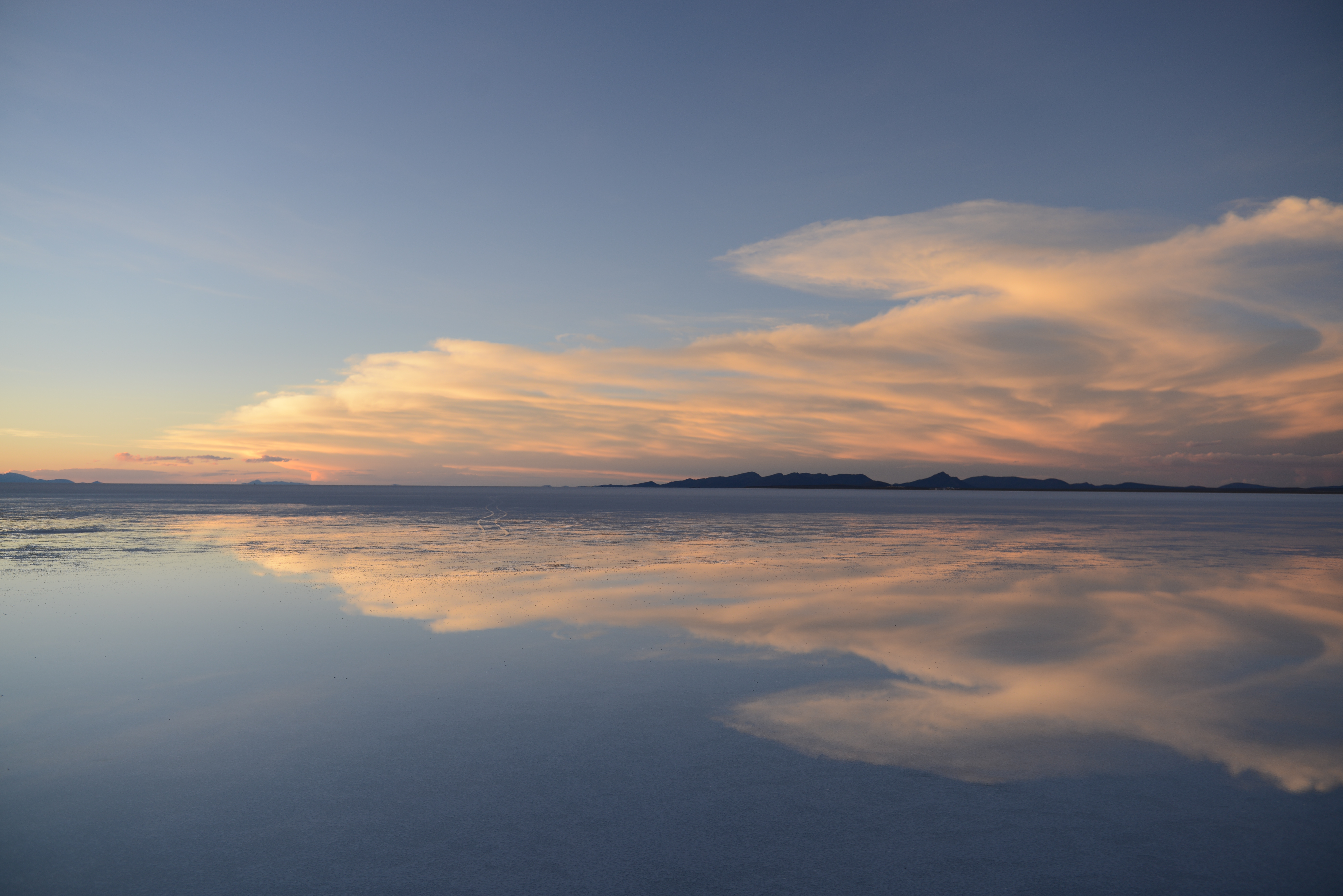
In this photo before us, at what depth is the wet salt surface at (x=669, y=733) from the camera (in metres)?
4.66

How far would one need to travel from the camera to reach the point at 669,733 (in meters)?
7.02

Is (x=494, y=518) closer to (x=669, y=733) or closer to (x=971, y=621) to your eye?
(x=971, y=621)

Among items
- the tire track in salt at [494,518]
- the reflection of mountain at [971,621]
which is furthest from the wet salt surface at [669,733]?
the tire track in salt at [494,518]

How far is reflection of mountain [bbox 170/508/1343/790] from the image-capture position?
692 centimetres

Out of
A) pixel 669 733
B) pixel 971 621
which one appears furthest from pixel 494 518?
pixel 669 733

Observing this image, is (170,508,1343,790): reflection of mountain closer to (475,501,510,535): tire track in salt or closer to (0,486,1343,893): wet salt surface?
(0,486,1343,893): wet salt surface

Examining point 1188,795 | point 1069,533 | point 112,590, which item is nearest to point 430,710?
point 1188,795

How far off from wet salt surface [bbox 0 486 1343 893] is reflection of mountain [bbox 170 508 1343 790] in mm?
76

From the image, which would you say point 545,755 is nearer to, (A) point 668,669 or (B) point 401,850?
(B) point 401,850

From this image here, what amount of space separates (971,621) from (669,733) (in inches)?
287

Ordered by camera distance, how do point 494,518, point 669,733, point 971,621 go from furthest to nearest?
point 494,518
point 971,621
point 669,733

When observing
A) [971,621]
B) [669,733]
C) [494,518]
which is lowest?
[669,733]

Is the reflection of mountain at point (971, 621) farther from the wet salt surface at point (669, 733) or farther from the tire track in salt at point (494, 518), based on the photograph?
the tire track in salt at point (494, 518)

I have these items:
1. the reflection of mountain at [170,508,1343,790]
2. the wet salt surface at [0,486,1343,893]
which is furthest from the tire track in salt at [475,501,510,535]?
the wet salt surface at [0,486,1343,893]
